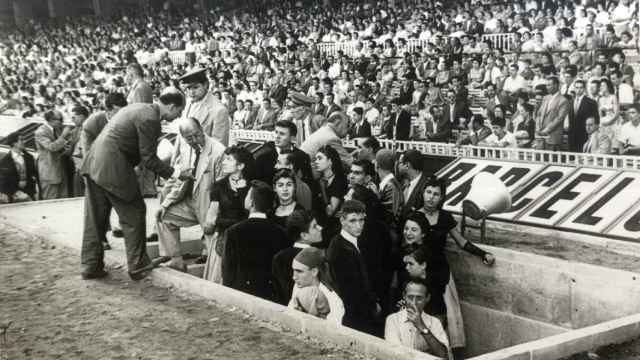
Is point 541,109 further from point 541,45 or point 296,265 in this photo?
point 296,265

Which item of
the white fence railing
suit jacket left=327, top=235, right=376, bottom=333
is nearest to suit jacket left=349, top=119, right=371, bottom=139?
the white fence railing

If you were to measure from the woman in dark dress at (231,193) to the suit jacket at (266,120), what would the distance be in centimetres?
785

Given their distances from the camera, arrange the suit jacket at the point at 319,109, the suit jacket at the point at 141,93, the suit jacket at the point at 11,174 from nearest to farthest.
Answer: the suit jacket at the point at 141,93
the suit jacket at the point at 11,174
the suit jacket at the point at 319,109

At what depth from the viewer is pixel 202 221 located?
651 cm

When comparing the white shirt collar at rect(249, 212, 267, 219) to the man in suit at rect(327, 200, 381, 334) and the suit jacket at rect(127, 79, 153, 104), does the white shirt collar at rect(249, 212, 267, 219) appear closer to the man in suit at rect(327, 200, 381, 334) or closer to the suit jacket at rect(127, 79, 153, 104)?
the man in suit at rect(327, 200, 381, 334)

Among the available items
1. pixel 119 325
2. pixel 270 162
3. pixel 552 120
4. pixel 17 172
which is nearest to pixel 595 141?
pixel 552 120

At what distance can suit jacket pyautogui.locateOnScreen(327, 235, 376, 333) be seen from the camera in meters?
5.14

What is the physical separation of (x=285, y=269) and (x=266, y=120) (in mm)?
8893

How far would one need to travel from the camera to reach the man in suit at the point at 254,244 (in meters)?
5.60

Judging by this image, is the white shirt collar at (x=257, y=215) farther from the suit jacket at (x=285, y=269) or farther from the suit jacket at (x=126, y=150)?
the suit jacket at (x=126, y=150)

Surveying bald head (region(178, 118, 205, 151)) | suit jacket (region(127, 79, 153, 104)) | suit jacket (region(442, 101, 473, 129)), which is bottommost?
bald head (region(178, 118, 205, 151))

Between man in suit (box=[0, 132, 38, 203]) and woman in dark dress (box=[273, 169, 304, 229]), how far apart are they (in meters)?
6.99

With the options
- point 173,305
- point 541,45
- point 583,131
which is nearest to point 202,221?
point 173,305

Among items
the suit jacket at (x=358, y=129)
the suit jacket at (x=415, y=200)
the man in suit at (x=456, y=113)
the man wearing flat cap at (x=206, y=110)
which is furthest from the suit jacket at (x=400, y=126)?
the suit jacket at (x=415, y=200)
